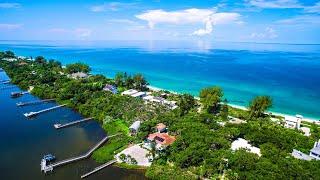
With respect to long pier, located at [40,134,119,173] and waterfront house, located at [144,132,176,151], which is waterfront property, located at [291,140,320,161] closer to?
waterfront house, located at [144,132,176,151]

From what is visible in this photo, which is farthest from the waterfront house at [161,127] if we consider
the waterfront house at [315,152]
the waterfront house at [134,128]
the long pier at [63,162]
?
the waterfront house at [315,152]

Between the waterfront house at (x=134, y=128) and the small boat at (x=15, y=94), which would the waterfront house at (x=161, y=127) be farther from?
the small boat at (x=15, y=94)

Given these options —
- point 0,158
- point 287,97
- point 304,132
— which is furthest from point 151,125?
point 287,97

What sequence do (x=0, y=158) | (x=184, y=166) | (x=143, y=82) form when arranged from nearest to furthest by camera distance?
→ (x=184, y=166)
(x=0, y=158)
(x=143, y=82)

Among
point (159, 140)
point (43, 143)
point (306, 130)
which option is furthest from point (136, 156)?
point (306, 130)

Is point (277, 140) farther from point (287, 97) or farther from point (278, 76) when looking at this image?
point (278, 76)

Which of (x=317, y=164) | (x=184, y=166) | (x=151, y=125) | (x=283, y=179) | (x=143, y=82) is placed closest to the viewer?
(x=283, y=179)

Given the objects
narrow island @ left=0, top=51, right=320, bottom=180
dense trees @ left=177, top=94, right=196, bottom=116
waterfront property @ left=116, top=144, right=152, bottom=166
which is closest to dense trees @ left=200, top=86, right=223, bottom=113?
narrow island @ left=0, top=51, right=320, bottom=180
